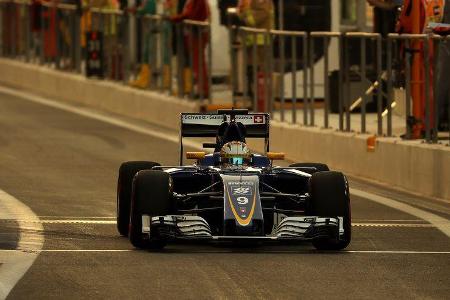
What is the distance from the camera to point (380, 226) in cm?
1677

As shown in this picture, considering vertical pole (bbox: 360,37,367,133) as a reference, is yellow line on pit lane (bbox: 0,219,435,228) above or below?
below

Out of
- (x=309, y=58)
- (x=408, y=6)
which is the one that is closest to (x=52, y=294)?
(x=408, y=6)

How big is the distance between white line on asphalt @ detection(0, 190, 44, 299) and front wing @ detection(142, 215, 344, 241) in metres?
0.87

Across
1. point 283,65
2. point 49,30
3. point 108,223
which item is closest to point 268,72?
point 283,65

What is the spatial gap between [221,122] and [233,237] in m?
1.95

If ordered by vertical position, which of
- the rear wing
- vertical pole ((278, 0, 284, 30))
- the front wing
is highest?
vertical pole ((278, 0, 284, 30))

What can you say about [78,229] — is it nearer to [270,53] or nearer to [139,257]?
[139,257]

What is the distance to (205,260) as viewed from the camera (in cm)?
1409

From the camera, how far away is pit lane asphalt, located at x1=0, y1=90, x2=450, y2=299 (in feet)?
40.8

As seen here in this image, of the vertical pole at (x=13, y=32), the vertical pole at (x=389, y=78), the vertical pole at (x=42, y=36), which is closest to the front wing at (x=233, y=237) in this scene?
the vertical pole at (x=389, y=78)

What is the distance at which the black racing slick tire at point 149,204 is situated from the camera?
1463 cm

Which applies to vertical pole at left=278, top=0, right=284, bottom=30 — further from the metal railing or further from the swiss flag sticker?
the swiss flag sticker

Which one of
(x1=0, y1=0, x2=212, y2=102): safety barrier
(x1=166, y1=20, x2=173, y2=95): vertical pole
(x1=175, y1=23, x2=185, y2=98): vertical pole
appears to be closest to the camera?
(x1=0, y1=0, x2=212, y2=102): safety barrier

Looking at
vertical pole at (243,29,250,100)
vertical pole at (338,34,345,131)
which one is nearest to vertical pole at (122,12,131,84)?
vertical pole at (243,29,250,100)
